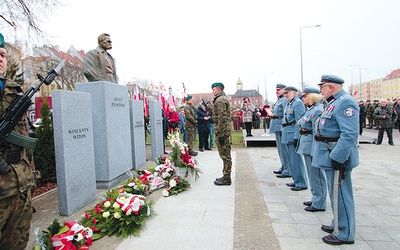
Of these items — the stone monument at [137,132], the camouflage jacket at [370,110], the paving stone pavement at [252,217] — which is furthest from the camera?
the camouflage jacket at [370,110]

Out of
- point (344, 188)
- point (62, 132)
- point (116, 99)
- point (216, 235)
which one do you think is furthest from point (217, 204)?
point (116, 99)

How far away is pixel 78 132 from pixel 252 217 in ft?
10.5

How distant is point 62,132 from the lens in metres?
4.24

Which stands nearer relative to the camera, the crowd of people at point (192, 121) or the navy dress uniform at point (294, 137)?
the navy dress uniform at point (294, 137)

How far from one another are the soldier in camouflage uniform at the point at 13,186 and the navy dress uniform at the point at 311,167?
12.6ft

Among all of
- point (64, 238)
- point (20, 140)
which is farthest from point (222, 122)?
point (20, 140)

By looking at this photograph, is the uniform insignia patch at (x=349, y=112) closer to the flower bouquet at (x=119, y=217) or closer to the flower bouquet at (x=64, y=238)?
the flower bouquet at (x=119, y=217)

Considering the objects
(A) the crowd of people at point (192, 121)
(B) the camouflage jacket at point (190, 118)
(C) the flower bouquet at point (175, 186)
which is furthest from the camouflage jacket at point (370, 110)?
(C) the flower bouquet at point (175, 186)

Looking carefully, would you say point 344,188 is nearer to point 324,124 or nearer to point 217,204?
point 324,124

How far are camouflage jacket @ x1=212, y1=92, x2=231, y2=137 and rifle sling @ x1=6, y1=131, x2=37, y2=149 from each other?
3998 mm

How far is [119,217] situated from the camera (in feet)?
12.1

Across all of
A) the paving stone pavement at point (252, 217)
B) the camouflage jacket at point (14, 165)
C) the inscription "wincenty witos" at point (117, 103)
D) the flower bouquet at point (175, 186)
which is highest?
the inscription "wincenty witos" at point (117, 103)

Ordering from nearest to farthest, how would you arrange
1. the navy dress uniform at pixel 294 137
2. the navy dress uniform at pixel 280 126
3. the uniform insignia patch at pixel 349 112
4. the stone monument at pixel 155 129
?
the uniform insignia patch at pixel 349 112 < the navy dress uniform at pixel 294 137 < the navy dress uniform at pixel 280 126 < the stone monument at pixel 155 129

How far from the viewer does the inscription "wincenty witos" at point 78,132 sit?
449 cm
